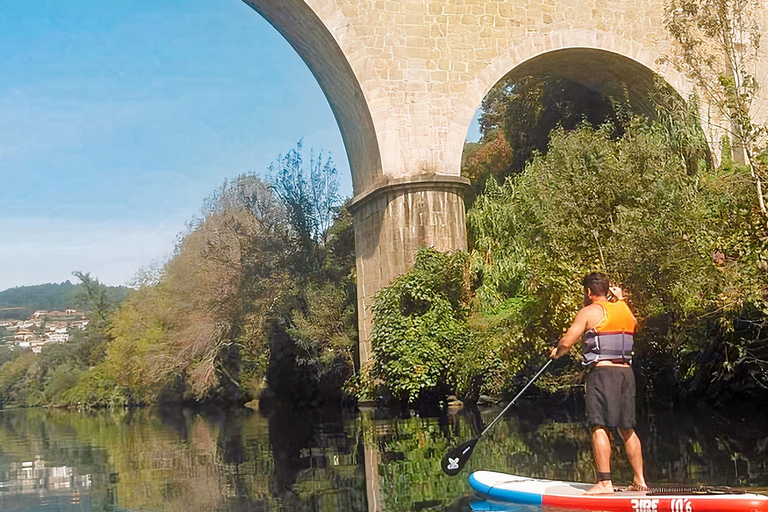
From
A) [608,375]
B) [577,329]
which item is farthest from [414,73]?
[608,375]

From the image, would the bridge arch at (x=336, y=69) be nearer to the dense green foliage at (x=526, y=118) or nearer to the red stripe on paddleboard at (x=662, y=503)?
the dense green foliage at (x=526, y=118)

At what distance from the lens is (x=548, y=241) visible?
11234 mm

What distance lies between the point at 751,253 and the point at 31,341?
319ft

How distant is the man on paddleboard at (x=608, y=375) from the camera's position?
18.2ft

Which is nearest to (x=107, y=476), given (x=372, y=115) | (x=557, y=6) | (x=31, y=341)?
(x=372, y=115)

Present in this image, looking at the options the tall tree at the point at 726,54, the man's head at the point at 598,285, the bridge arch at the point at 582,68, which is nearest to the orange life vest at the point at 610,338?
the man's head at the point at 598,285

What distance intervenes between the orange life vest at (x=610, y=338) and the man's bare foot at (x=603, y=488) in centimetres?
77

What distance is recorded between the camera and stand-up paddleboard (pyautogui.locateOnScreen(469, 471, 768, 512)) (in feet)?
15.8

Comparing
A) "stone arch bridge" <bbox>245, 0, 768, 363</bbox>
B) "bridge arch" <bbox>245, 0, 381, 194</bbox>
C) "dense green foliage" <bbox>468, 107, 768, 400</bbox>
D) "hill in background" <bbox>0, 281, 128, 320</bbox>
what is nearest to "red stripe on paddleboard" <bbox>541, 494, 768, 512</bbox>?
"dense green foliage" <bbox>468, 107, 768, 400</bbox>

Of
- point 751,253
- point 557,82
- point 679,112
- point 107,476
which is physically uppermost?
point 557,82

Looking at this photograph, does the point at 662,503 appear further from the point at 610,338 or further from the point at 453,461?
the point at 453,461

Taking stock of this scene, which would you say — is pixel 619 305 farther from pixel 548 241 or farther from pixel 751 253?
pixel 548 241

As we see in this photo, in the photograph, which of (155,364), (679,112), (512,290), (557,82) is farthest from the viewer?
(155,364)

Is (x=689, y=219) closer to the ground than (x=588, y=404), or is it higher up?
higher up
